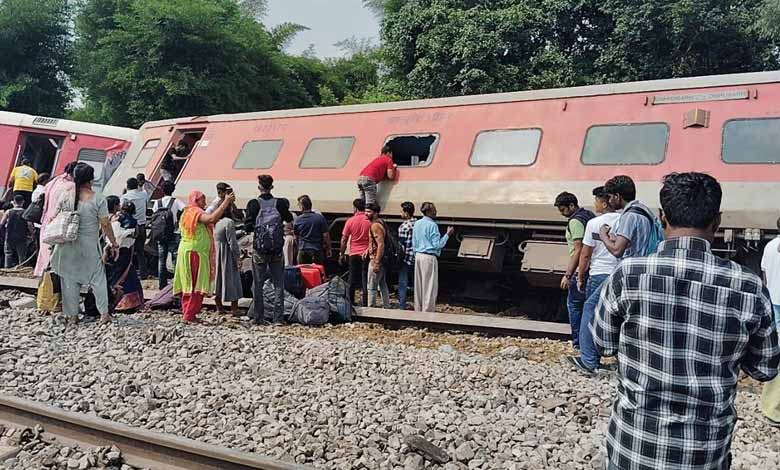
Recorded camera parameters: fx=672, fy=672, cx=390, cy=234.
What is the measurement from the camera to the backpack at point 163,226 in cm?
960

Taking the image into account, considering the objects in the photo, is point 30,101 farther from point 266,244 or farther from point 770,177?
point 770,177

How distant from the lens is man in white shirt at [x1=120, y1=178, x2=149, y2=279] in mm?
10234

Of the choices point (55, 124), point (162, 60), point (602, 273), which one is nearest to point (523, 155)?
point (602, 273)

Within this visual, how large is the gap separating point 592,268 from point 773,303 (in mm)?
1371

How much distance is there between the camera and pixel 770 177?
700 centimetres

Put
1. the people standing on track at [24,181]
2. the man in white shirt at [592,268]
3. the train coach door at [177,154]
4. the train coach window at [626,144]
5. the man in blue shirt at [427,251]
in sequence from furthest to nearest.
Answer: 1. the people standing on track at [24,181]
2. the train coach door at [177,154]
3. the man in blue shirt at [427,251]
4. the train coach window at [626,144]
5. the man in white shirt at [592,268]

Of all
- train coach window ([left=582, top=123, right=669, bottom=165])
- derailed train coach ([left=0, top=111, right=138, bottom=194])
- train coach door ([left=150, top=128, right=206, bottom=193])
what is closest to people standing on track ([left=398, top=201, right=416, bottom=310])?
train coach window ([left=582, top=123, right=669, bottom=165])

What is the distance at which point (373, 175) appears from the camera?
9.33 m

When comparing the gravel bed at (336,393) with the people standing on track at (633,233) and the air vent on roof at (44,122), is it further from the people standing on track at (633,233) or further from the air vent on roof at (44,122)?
the air vent on roof at (44,122)

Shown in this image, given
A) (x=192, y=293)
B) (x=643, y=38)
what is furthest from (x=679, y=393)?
(x=643, y=38)

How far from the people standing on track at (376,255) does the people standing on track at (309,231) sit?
0.74 metres

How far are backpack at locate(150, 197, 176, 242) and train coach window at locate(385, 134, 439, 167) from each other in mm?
3314

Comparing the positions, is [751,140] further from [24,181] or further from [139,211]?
[24,181]

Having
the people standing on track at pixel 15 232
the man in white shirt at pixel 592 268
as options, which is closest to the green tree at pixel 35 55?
the people standing on track at pixel 15 232
